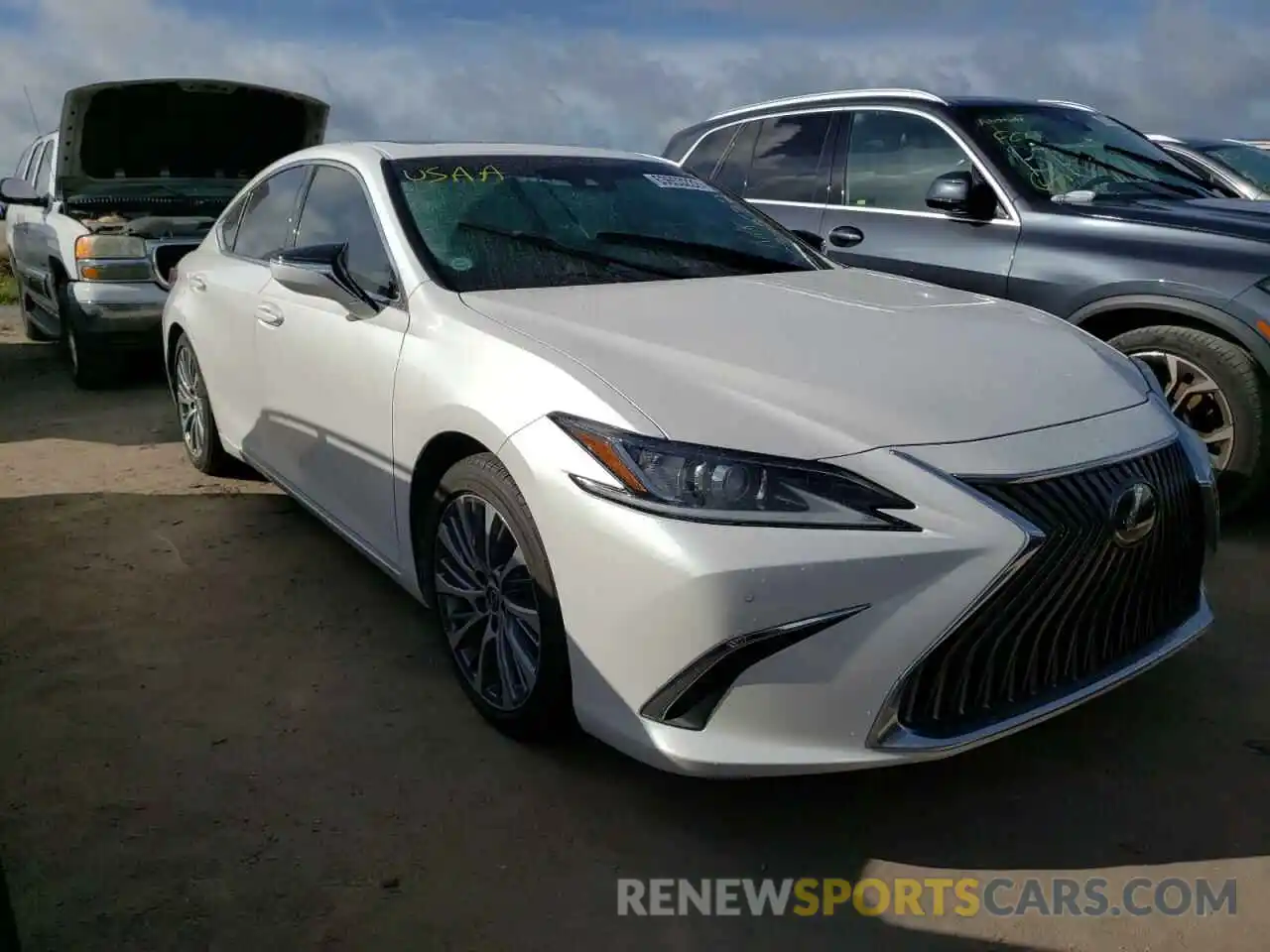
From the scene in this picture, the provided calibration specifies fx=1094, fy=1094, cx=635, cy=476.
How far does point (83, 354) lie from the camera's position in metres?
7.32

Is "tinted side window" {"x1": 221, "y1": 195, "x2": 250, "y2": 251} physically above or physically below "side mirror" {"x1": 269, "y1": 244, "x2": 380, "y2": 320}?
below

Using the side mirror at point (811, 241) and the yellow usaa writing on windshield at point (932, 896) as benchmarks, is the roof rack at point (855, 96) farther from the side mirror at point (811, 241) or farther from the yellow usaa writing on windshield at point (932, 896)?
the yellow usaa writing on windshield at point (932, 896)

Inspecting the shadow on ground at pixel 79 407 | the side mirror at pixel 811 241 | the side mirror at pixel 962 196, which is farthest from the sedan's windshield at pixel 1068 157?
the shadow on ground at pixel 79 407

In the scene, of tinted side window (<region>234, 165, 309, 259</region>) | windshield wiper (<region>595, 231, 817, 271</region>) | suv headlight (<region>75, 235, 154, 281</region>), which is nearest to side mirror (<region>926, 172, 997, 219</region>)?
windshield wiper (<region>595, 231, 817, 271</region>)

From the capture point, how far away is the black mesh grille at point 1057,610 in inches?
90.6

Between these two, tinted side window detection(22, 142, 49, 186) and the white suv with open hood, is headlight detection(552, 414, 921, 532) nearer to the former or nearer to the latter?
the white suv with open hood

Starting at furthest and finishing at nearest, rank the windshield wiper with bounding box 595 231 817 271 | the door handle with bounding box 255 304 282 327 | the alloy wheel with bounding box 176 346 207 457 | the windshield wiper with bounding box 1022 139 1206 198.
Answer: the windshield wiper with bounding box 1022 139 1206 198 < the alloy wheel with bounding box 176 346 207 457 < the door handle with bounding box 255 304 282 327 < the windshield wiper with bounding box 595 231 817 271

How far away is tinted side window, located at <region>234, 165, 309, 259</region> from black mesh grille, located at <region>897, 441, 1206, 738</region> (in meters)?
3.09

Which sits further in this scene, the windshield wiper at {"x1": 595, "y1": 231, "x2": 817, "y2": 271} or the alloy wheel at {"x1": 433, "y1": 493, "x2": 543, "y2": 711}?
the windshield wiper at {"x1": 595, "y1": 231, "x2": 817, "y2": 271}

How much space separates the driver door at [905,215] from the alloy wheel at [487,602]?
3.03 metres

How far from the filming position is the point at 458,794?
9.02 feet

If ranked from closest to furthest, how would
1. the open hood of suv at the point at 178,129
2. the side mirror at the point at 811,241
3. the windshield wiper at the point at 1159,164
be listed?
the side mirror at the point at 811,241 → the windshield wiper at the point at 1159,164 → the open hood of suv at the point at 178,129

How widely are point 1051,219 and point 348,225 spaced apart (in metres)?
3.03

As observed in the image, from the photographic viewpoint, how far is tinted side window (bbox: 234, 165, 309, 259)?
4.34 m
